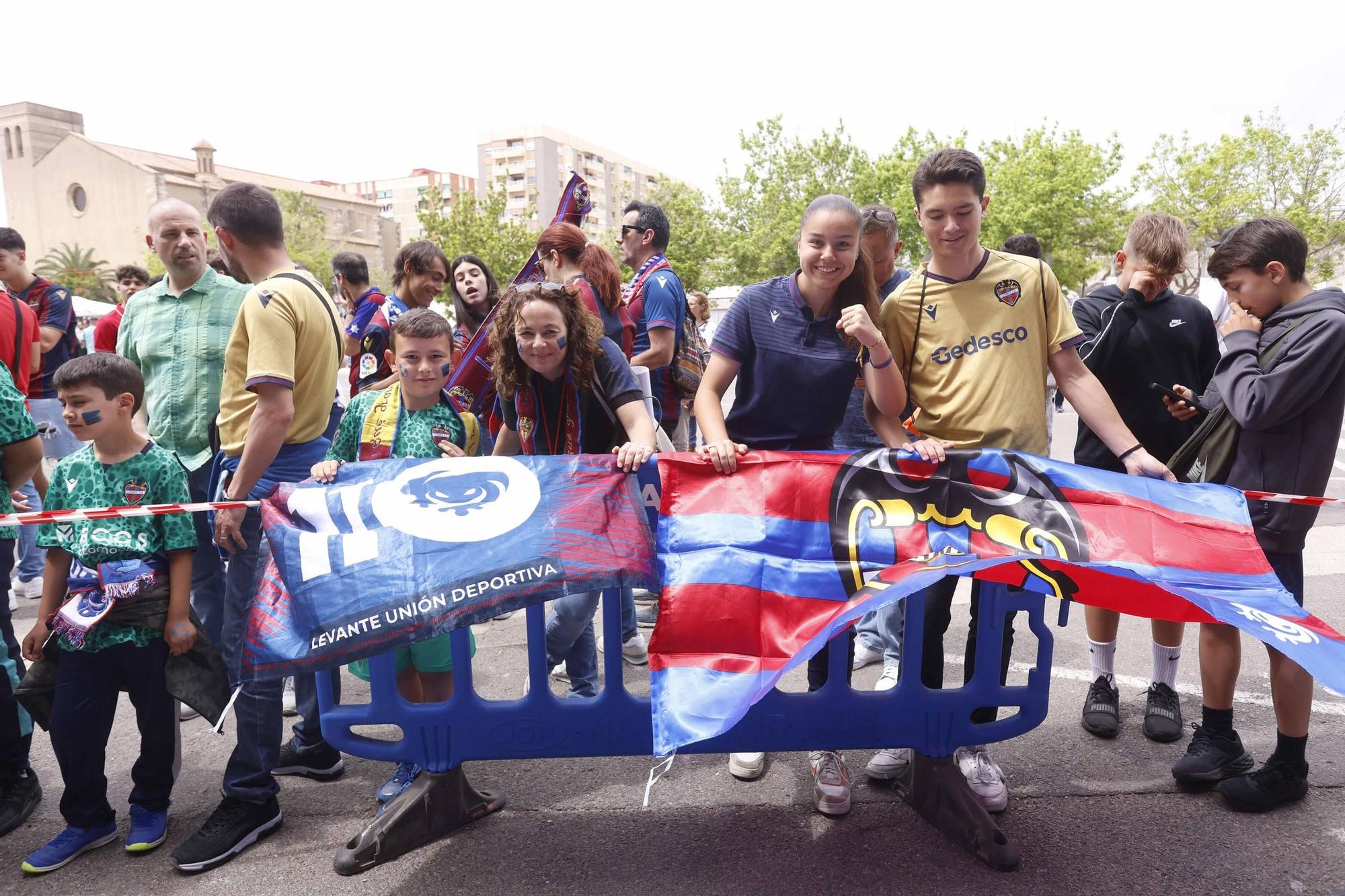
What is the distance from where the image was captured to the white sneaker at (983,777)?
302 centimetres

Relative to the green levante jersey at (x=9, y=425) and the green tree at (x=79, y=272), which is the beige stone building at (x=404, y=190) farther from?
the green levante jersey at (x=9, y=425)

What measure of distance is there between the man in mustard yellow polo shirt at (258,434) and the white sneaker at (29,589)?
3.94 metres

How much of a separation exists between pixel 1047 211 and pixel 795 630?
1560 inches

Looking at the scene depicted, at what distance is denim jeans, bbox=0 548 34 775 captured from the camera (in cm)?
324

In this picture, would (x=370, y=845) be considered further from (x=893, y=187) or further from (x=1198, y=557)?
(x=893, y=187)

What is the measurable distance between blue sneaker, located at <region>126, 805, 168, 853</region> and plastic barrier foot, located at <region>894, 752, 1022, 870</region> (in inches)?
105

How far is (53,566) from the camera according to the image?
2930mm

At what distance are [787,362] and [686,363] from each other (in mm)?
2119

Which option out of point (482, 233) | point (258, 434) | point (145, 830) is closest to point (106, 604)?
point (258, 434)

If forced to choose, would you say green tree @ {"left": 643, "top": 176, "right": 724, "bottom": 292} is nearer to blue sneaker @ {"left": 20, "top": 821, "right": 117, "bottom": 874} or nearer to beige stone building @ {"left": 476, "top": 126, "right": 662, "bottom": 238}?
blue sneaker @ {"left": 20, "top": 821, "right": 117, "bottom": 874}

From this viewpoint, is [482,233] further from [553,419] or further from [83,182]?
[83,182]

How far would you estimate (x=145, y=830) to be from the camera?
2.98 metres

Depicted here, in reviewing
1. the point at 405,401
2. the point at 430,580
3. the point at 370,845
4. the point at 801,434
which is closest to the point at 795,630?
the point at 801,434

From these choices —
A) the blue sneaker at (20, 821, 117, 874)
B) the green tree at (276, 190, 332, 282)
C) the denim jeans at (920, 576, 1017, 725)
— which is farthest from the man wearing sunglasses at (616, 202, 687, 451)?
the green tree at (276, 190, 332, 282)
